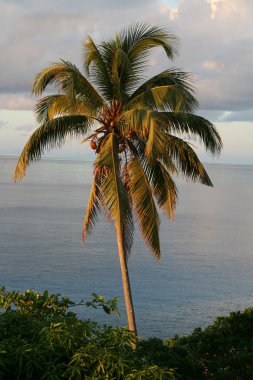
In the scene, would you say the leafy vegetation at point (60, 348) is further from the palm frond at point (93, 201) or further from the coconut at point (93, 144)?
the coconut at point (93, 144)

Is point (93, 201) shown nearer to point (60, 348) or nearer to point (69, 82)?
point (69, 82)

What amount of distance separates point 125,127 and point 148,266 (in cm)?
5640

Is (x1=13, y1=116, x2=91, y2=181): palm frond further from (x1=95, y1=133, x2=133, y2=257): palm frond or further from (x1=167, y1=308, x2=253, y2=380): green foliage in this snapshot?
(x1=167, y1=308, x2=253, y2=380): green foliage

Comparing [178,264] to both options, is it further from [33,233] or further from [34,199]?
[34,199]

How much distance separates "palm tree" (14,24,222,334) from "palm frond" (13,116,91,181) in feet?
0.05

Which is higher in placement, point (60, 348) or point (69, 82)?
point (69, 82)

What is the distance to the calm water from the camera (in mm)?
61391

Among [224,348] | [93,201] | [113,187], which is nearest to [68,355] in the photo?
[224,348]

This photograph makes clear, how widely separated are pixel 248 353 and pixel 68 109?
40.4 feet

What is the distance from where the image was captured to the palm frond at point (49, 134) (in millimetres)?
26062

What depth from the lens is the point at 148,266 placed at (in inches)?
3167

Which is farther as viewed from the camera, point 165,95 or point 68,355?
point 165,95

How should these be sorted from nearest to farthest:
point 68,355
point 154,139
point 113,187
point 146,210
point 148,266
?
point 68,355
point 154,139
point 113,187
point 146,210
point 148,266

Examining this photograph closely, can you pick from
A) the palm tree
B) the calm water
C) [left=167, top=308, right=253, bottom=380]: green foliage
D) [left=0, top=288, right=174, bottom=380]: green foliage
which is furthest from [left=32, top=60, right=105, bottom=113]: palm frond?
the calm water
